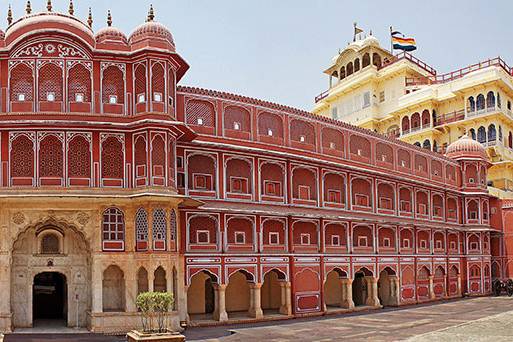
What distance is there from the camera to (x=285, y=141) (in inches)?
1423

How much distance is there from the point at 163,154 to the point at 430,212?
84.2 feet

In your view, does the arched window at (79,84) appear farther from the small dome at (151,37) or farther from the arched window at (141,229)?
the arched window at (141,229)

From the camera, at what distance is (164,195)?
27750 millimetres

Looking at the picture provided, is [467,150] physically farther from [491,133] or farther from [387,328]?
[387,328]

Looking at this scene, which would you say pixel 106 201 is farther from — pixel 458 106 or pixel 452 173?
pixel 458 106

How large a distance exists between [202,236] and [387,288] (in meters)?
16.4

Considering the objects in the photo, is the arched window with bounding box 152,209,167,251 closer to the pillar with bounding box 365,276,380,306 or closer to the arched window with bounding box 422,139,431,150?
the pillar with bounding box 365,276,380,306

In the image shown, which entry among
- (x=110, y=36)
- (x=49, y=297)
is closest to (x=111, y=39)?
(x=110, y=36)

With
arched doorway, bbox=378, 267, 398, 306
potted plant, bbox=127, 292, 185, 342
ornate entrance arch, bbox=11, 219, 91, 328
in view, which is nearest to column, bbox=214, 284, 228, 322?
ornate entrance arch, bbox=11, 219, 91, 328

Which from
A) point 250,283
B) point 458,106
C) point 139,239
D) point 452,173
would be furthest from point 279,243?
point 458,106

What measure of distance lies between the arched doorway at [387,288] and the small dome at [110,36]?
75.5 ft

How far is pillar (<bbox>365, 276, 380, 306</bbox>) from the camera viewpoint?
40475 millimetres

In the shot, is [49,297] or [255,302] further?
[255,302]

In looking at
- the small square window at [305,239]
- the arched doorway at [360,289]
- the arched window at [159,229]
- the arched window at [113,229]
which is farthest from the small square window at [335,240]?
the arched window at [113,229]
